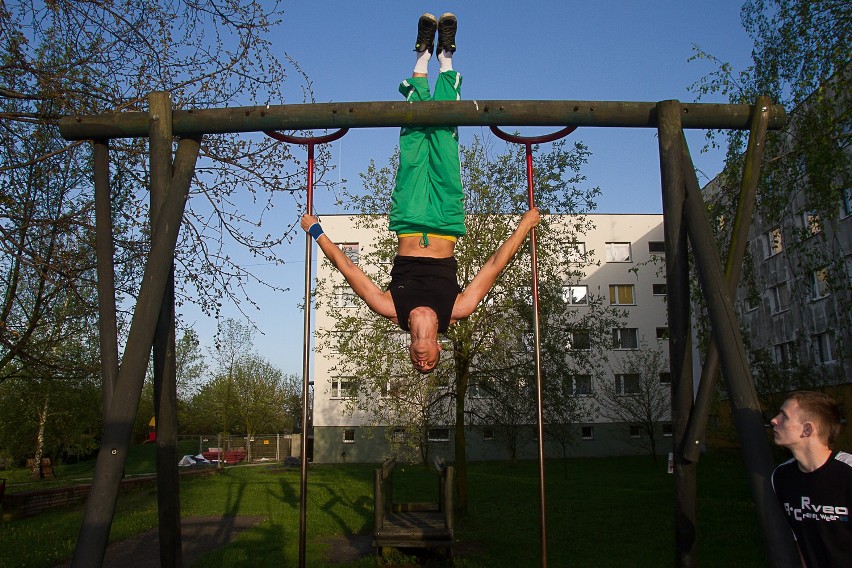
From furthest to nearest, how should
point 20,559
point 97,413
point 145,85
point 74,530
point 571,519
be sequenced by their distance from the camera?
point 97,413 → point 571,519 → point 74,530 → point 20,559 → point 145,85

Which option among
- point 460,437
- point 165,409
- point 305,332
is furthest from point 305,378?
point 460,437

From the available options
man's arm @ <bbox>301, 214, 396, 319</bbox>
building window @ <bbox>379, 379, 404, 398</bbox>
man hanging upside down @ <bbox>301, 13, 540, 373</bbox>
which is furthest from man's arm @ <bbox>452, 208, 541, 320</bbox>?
building window @ <bbox>379, 379, 404, 398</bbox>

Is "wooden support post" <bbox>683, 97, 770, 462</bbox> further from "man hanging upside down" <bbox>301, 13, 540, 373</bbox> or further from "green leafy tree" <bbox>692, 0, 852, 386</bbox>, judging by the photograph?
"green leafy tree" <bbox>692, 0, 852, 386</bbox>

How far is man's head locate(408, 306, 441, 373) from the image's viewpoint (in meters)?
4.64

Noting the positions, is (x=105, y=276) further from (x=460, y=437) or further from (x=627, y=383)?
(x=627, y=383)

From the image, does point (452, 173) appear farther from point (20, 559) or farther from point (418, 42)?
point (20, 559)

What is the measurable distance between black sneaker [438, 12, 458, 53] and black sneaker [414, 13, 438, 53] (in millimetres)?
51

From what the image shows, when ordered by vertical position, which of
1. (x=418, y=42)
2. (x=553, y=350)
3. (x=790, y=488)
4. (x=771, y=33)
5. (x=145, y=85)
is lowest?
(x=790, y=488)

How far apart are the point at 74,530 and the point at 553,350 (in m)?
10.1

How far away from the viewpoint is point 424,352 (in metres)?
4.65

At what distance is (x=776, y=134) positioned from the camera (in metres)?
10.4

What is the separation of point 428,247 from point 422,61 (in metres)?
1.36

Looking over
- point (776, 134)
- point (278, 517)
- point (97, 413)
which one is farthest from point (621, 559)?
point (97, 413)

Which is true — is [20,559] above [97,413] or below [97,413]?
below
